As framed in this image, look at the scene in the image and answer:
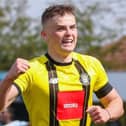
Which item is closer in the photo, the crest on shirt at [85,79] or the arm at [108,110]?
the arm at [108,110]

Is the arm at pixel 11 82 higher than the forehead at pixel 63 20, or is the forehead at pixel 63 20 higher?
the forehead at pixel 63 20

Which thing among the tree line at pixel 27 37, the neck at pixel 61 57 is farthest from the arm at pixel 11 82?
the tree line at pixel 27 37

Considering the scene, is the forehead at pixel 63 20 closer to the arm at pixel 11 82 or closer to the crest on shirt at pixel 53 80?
the crest on shirt at pixel 53 80

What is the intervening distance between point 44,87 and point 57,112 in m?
0.22

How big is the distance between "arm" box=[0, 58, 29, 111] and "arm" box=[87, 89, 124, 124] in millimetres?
570

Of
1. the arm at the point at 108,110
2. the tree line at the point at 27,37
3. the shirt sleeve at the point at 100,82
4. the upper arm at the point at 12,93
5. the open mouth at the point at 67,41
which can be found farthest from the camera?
the tree line at the point at 27,37

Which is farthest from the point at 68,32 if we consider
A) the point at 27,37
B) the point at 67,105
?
the point at 27,37

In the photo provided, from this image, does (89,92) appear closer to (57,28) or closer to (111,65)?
(57,28)

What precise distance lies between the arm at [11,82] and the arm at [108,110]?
57cm

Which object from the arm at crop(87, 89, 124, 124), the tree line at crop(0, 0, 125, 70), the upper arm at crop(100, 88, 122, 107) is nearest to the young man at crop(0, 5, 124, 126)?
the arm at crop(87, 89, 124, 124)

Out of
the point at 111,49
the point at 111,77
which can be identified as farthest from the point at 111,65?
the point at 111,77

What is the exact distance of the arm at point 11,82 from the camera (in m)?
5.11

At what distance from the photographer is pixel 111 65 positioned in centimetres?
3077

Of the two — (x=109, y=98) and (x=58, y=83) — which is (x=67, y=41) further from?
(x=109, y=98)
